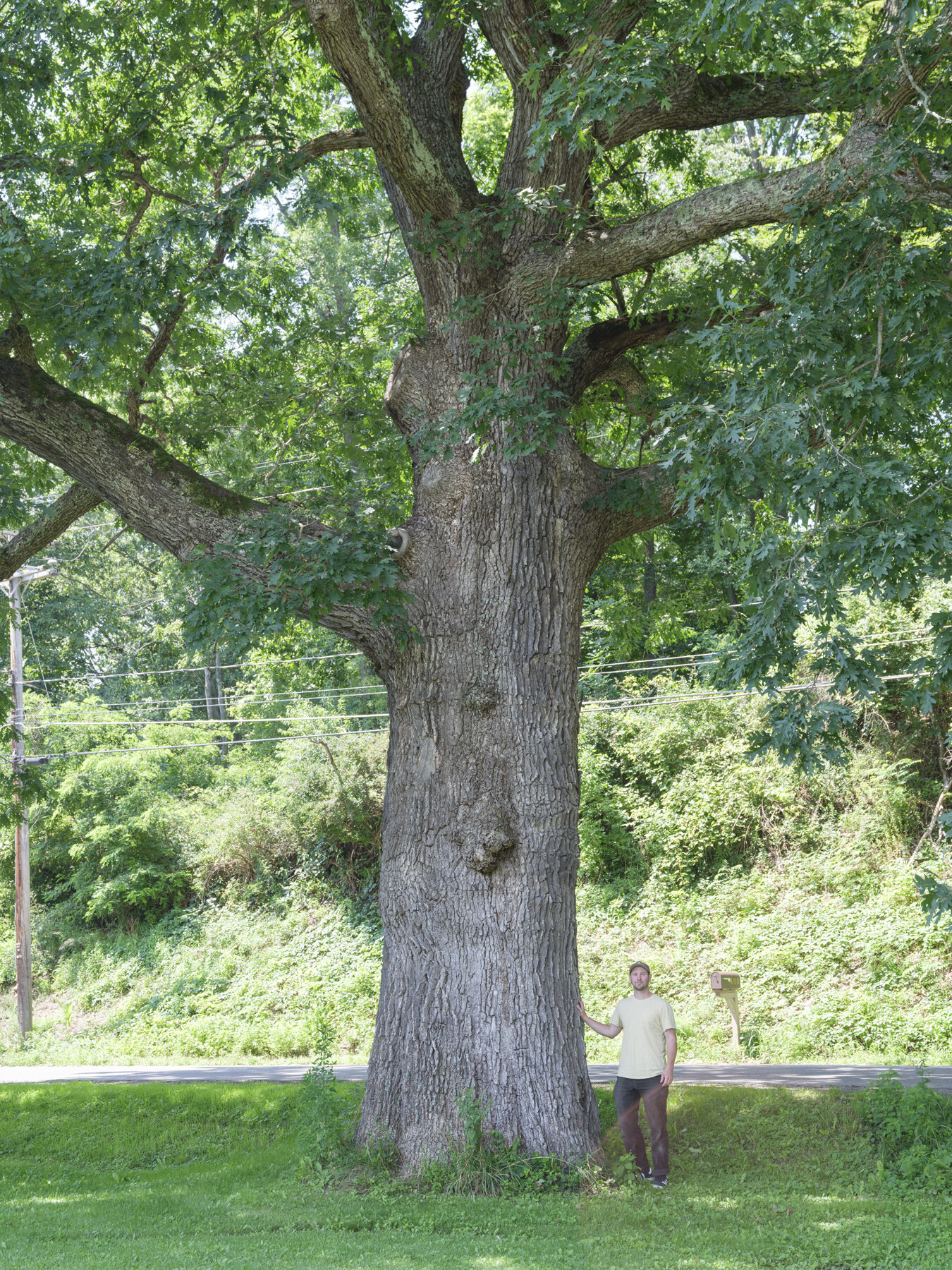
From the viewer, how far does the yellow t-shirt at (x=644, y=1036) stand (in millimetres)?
7336

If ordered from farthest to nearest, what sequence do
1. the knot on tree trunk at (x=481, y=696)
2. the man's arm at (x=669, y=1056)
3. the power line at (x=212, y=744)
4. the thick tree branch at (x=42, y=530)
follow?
the power line at (x=212, y=744) → the thick tree branch at (x=42, y=530) → the knot on tree trunk at (x=481, y=696) → the man's arm at (x=669, y=1056)

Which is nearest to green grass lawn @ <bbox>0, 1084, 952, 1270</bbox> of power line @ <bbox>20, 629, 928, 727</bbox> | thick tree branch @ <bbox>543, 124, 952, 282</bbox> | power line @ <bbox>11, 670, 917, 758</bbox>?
thick tree branch @ <bbox>543, 124, 952, 282</bbox>

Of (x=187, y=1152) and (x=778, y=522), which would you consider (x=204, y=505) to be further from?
(x=187, y=1152)

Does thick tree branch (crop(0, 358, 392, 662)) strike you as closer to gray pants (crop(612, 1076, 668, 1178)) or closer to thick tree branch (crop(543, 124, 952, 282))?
thick tree branch (crop(543, 124, 952, 282))

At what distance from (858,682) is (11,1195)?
7.81 metres

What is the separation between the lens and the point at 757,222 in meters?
7.38

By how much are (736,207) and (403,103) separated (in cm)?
256

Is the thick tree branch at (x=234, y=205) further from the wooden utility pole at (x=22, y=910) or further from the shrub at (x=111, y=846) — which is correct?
the shrub at (x=111, y=846)

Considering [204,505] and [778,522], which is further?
[204,505]

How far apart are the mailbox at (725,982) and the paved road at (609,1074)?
33.1 inches

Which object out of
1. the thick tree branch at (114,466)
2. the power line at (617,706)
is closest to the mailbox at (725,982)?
the power line at (617,706)

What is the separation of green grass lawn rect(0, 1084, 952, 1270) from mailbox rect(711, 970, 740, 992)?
2.92 meters

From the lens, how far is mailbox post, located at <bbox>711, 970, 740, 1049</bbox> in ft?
39.3

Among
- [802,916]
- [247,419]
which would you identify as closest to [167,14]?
[247,419]
